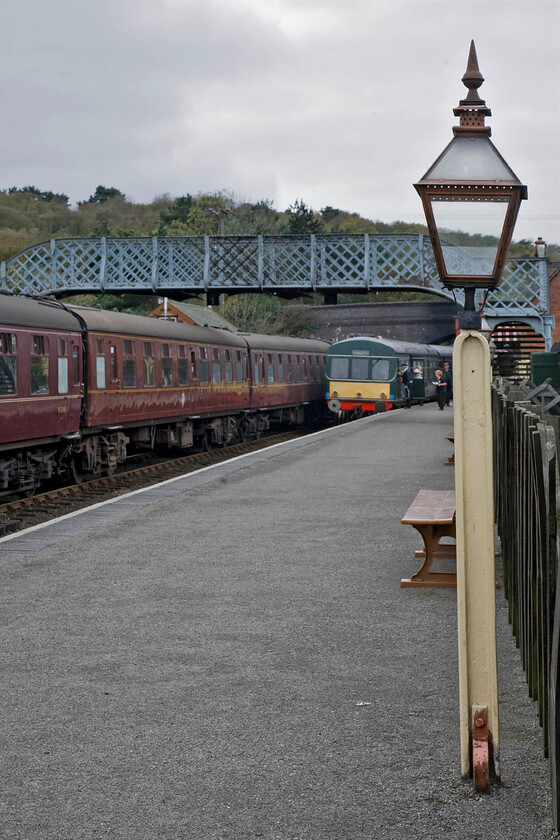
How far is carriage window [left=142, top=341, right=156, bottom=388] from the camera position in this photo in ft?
67.9

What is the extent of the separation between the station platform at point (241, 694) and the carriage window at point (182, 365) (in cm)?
1229

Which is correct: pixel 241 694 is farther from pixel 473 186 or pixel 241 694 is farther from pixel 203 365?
pixel 203 365

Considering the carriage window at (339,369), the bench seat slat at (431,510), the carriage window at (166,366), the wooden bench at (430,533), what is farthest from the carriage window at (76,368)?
the carriage window at (339,369)

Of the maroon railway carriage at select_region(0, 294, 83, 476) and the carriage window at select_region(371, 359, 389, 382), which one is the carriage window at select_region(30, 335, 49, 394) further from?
the carriage window at select_region(371, 359, 389, 382)

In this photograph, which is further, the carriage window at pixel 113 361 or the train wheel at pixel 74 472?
the carriage window at pixel 113 361

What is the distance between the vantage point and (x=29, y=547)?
1012 cm

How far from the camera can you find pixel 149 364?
68.8ft

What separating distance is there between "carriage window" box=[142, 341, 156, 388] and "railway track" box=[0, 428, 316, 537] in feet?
5.58

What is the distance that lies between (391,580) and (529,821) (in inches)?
179

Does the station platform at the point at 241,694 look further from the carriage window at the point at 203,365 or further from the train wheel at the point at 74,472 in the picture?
the carriage window at the point at 203,365

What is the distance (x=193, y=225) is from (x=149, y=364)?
7198 cm

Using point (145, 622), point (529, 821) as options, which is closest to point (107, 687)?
point (145, 622)

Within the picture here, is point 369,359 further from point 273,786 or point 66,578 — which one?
point 273,786

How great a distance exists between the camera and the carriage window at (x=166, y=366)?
21.9m
